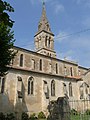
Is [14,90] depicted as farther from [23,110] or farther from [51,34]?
[51,34]

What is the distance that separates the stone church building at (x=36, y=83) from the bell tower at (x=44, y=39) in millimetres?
11483

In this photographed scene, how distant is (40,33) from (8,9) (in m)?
43.3

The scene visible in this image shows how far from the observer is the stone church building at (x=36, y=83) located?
2565cm

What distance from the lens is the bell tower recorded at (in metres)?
52.4

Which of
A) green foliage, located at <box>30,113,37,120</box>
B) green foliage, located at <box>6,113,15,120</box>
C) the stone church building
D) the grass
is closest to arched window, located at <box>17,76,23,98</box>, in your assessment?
the stone church building

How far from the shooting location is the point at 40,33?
55.2 m

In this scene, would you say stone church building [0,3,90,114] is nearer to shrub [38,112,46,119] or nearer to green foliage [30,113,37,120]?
green foliage [30,113,37,120]

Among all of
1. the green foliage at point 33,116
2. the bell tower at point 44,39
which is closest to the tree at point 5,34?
the green foliage at point 33,116

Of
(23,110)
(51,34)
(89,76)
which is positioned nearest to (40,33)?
(51,34)

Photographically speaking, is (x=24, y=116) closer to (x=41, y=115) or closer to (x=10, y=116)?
(x=10, y=116)

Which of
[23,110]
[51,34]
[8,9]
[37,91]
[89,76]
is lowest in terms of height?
[23,110]

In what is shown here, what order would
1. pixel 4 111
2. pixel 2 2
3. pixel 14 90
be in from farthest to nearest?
1. pixel 14 90
2. pixel 4 111
3. pixel 2 2

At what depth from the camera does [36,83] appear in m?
29.5

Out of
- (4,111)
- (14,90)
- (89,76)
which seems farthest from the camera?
(89,76)
